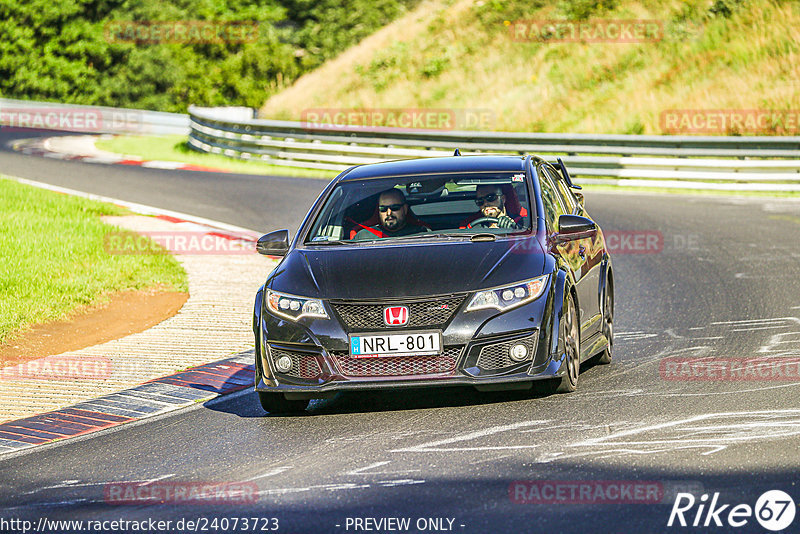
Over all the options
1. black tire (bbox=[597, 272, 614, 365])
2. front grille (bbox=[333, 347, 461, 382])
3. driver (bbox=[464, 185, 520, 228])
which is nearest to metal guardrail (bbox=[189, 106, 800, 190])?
black tire (bbox=[597, 272, 614, 365])

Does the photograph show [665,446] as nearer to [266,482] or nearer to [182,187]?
[266,482]

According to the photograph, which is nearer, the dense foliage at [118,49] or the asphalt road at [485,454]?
the asphalt road at [485,454]

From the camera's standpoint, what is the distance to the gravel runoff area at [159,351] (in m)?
9.00

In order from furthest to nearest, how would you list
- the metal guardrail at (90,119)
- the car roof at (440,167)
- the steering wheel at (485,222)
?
the metal guardrail at (90,119)
the car roof at (440,167)
the steering wheel at (485,222)

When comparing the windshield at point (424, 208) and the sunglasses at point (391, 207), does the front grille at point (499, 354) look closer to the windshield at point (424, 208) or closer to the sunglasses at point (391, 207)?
the windshield at point (424, 208)

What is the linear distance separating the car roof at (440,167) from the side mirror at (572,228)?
73 cm

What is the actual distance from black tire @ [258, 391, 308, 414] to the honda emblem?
3.28ft

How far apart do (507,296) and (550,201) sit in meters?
1.73

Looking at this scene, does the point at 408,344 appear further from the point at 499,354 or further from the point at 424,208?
the point at 424,208

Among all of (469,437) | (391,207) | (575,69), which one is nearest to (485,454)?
(469,437)

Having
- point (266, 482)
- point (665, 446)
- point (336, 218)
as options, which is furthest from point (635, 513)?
point (336, 218)

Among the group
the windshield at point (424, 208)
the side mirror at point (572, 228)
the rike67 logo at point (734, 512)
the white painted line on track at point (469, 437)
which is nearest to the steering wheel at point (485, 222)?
the windshield at point (424, 208)

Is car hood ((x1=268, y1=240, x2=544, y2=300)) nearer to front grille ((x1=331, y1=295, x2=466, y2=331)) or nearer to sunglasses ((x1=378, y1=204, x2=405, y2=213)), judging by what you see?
front grille ((x1=331, y1=295, x2=466, y2=331))

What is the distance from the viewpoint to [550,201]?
29.5ft
